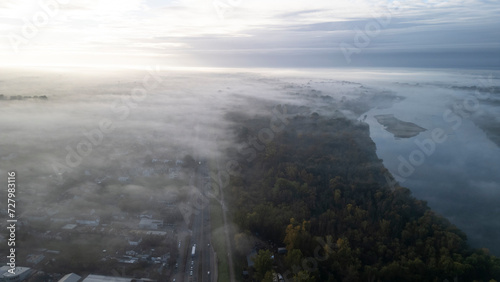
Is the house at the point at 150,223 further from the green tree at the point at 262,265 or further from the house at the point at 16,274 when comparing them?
the green tree at the point at 262,265

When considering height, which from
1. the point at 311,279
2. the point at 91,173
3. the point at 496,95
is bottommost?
the point at 311,279

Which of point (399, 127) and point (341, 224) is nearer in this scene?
point (341, 224)

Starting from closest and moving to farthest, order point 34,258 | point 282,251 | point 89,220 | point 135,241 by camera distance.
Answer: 1. point 34,258
2. point 282,251
3. point 135,241
4. point 89,220

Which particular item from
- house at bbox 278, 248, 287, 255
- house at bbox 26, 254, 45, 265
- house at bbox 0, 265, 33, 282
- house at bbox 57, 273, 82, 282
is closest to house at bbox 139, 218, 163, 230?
house at bbox 57, 273, 82, 282

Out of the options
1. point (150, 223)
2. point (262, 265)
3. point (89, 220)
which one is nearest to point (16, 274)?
point (89, 220)

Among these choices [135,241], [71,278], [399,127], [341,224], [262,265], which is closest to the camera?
[71,278]

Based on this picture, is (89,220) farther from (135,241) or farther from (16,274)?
(16,274)

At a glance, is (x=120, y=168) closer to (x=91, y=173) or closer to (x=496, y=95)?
(x=91, y=173)

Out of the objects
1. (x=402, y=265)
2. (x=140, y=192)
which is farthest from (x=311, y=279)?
(x=140, y=192)
